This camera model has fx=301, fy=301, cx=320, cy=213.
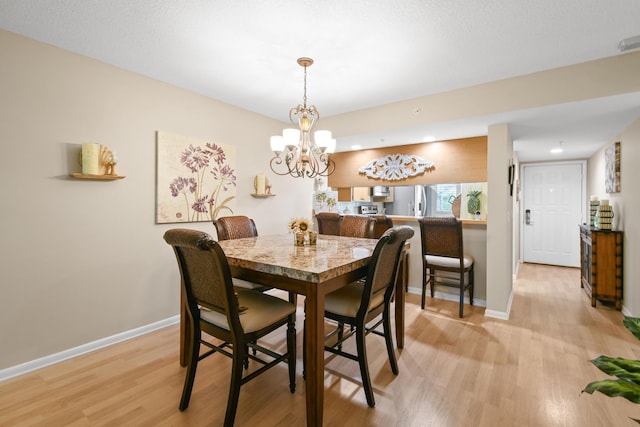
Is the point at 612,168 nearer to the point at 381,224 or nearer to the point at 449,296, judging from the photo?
the point at 449,296

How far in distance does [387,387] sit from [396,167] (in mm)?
3035

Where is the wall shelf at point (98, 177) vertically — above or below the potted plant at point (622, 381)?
above

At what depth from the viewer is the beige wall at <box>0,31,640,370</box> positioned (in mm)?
2143

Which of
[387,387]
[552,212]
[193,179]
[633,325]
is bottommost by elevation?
[387,387]

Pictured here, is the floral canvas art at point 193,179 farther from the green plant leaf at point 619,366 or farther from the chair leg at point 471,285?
the green plant leaf at point 619,366

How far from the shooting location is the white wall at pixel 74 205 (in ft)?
6.98

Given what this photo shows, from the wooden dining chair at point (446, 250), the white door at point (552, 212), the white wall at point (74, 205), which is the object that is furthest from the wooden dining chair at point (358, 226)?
the white door at point (552, 212)

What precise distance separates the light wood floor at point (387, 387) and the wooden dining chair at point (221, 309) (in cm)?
23

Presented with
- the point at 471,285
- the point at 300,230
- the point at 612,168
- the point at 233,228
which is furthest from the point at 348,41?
the point at 612,168

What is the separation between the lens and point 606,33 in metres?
2.08

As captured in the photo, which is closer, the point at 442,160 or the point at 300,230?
the point at 300,230

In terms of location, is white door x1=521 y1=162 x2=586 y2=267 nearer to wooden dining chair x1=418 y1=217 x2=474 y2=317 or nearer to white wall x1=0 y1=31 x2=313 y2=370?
wooden dining chair x1=418 y1=217 x2=474 y2=317

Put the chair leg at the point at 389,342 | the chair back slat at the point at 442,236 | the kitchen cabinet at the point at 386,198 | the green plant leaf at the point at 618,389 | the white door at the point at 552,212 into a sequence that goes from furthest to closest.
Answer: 1. the white door at the point at 552,212
2. the kitchen cabinet at the point at 386,198
3. the chair back slat at the point at 442,236
4. the chair leg at the point at 389,342
5. the green plant leaf at the point at 618,389

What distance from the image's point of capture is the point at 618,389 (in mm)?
875
